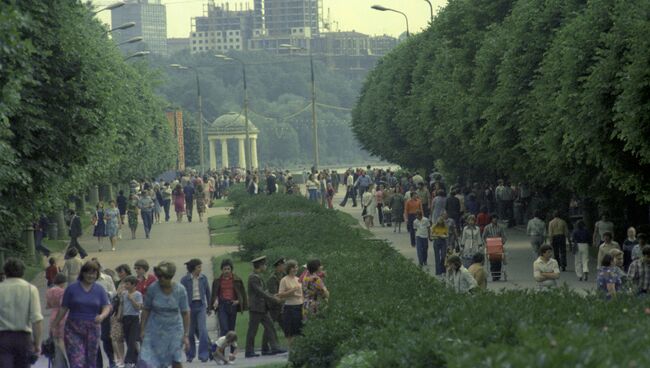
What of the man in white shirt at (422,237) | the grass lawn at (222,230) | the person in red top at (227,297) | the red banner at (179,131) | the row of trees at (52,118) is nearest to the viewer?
the person in red top at (227,297)

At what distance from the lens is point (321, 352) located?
15656 mm

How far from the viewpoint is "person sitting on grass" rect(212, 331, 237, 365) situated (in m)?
20.2

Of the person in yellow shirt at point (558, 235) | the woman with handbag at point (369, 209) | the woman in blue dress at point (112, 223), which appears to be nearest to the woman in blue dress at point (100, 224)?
the woman in blue dress at point (112, 223)

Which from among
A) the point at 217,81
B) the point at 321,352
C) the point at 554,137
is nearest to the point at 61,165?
the point at 554,137

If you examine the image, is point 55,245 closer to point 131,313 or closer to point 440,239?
point 440,239

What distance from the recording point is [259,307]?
21.2 m

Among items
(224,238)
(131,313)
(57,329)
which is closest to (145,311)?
(57,329)

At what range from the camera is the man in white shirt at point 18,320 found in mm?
15023

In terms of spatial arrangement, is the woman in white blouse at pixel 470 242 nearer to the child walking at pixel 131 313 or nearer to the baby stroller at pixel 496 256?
the baby stroller at pixel 496 256

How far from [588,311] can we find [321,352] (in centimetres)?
332

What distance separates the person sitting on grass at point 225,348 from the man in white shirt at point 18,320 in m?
5.21

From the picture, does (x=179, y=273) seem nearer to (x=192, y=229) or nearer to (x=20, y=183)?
(x=20, y=183)

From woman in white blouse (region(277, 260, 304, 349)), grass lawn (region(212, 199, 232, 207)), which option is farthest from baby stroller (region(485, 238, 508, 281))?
grass lawn (region(212, 199, 232, 207))

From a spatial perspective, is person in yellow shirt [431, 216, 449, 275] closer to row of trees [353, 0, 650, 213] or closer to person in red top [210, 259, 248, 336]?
row of trees [353, 0, 650, 213]
